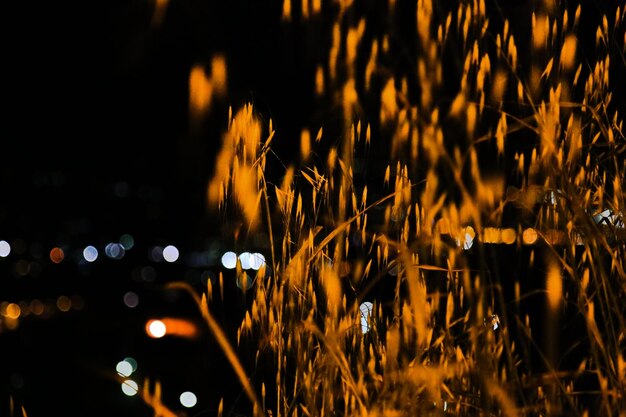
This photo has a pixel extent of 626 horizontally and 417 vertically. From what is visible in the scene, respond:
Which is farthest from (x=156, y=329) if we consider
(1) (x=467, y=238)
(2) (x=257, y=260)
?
(1) (x=467, y=238)

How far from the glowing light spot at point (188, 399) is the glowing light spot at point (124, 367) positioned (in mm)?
883

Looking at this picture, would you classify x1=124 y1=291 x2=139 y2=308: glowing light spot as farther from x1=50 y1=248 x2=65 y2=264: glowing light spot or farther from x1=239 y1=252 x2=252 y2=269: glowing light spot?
x1=239 y1=252 x2=252 y2=269: glowing light spot

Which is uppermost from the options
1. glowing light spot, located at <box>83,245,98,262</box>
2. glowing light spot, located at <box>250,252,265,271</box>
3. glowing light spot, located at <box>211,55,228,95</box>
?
glowing light spot, located at <box>211,55,228,95</box>

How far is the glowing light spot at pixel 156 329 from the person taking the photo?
609 cm

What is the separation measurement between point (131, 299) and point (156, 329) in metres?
2.56

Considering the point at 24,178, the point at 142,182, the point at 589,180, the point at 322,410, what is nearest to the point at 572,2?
the point at 589,180

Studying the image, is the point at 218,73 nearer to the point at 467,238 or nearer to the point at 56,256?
the point at 467,238

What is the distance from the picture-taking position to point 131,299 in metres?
8.63

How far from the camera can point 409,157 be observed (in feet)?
5.86

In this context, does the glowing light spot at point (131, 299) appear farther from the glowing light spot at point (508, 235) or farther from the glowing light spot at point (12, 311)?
the glowing light spot at point (508, 235)

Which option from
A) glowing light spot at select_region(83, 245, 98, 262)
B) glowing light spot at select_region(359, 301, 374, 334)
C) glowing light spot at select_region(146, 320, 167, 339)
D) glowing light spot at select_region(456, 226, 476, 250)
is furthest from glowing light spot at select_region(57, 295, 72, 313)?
glowing light spot at select_region(456, 226, 476, 250)

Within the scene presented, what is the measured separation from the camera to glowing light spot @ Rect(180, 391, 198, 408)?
4387 millimetres

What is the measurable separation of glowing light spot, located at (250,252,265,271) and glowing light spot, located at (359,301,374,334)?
0.72 ft

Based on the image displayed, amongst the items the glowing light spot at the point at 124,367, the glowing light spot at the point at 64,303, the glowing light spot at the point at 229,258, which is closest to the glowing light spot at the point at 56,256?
the glowing light spot at the point at 64,303
